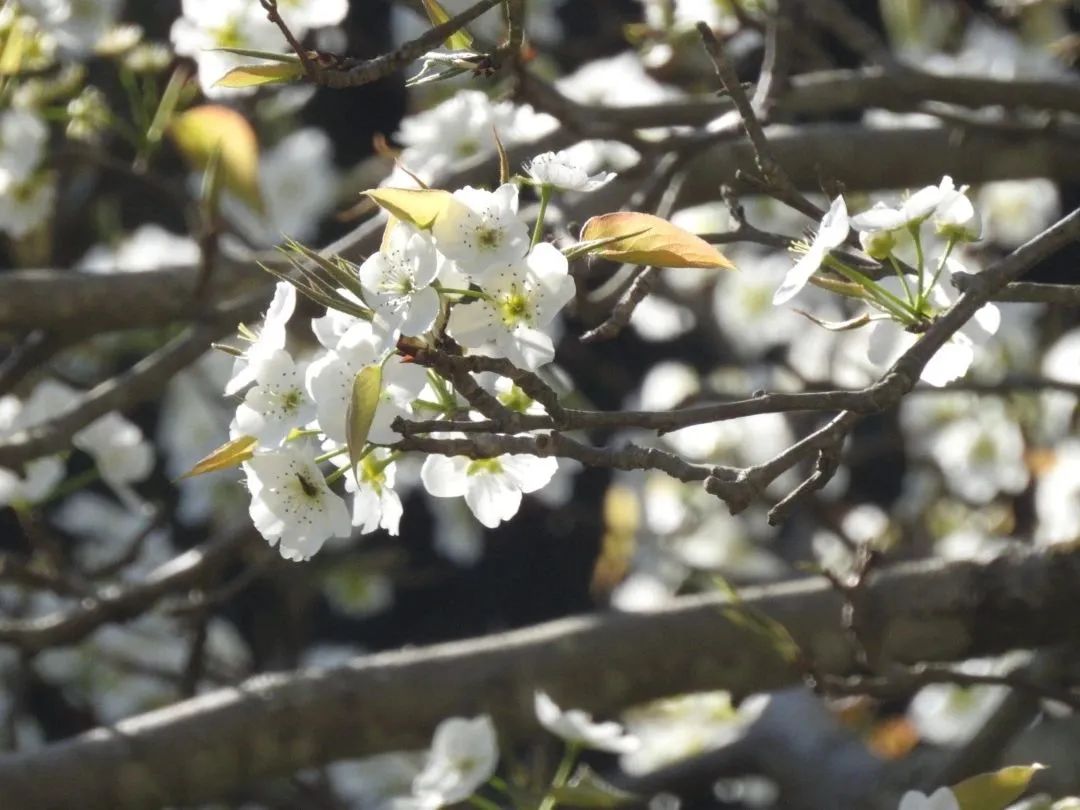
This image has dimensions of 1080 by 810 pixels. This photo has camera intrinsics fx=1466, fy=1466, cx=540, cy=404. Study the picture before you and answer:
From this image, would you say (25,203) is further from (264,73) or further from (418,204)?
(418,204)

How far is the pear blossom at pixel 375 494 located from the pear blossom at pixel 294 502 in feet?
Result: 0.04

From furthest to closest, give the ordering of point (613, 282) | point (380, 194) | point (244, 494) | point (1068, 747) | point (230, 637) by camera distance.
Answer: point (230, 637) → point (244, 494) → point (1068, 747) → point (613, 282) → point (380, 194)

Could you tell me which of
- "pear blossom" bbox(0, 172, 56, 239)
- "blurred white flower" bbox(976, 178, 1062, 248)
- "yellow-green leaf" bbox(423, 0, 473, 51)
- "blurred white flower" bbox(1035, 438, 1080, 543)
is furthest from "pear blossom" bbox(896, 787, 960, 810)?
"blurred white flower" bbox(976, 178, 1062, 248)

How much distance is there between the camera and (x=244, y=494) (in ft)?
8.74

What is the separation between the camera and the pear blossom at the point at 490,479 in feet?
2.92

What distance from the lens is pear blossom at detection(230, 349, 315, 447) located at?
2.69ft

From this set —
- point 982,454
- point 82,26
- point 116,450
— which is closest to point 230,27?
point 82,26

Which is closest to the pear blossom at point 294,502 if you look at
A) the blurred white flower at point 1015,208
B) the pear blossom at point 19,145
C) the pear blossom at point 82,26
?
the pear blossom at point 82,26

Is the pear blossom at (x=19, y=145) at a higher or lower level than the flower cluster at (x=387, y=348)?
lower

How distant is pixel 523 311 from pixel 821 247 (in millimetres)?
172

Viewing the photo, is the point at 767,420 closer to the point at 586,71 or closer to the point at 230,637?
the point at 586,71

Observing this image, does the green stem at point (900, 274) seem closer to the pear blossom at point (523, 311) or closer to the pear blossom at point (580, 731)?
the pear blossom at point (523, 311)

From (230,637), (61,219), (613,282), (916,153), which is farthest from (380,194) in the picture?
(230,637)

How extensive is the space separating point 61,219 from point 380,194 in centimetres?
216
